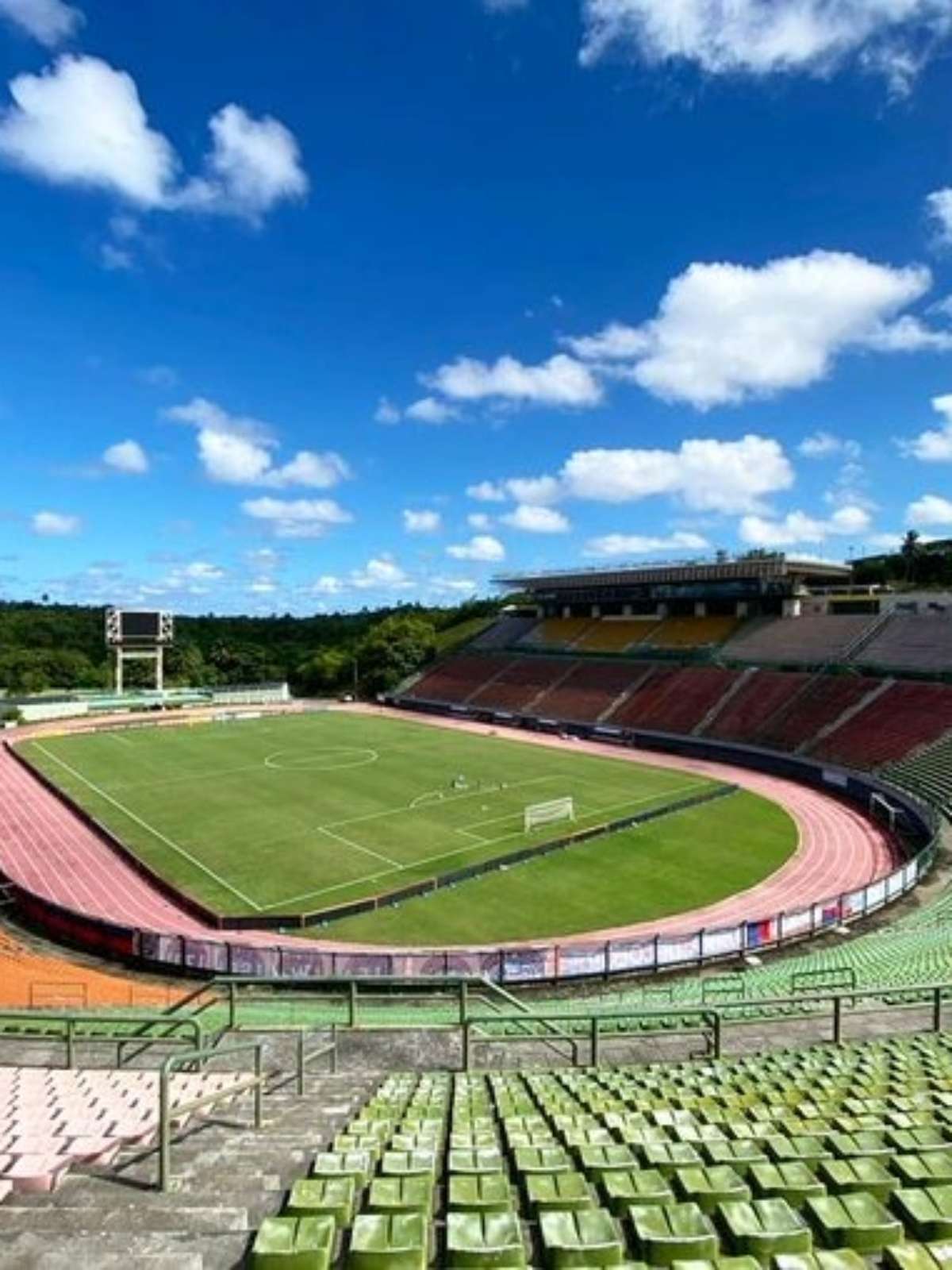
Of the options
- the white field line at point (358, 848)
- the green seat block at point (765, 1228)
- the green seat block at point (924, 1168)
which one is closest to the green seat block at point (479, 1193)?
the green seat block at point (765, 1228)

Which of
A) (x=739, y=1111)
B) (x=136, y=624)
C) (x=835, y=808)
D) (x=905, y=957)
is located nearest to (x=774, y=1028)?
(x=739, y=1111)

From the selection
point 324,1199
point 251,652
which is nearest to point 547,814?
point 324,1199

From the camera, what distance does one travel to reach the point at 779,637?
61719mm

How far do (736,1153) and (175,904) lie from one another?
24.7 metres

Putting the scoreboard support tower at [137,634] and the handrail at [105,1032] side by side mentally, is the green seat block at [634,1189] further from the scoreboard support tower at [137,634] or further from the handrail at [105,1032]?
the scoreboard support tower at [137,634]

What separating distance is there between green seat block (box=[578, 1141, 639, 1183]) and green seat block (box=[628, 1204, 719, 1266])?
78 cm

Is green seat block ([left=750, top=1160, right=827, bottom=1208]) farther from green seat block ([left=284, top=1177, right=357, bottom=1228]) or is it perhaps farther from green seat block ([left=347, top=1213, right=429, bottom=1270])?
green seat block ([left=284, top=1177, right=357, bottom=1228])

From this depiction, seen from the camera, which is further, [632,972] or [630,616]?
[630,616]

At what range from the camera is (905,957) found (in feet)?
64.5

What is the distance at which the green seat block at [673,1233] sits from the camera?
521cm

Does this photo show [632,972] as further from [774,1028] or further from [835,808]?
[835,808]

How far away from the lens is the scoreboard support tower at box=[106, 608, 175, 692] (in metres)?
80.4

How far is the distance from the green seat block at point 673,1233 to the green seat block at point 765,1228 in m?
0.14

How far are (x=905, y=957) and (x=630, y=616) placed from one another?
194 ft
